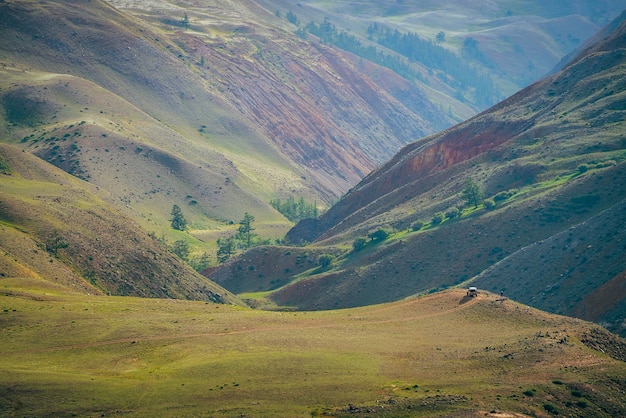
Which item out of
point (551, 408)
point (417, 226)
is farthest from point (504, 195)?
point (551, 408)

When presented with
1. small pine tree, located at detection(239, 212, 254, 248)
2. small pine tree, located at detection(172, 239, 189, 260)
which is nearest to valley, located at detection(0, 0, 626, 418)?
small pine tree, located at detection(172, 239, 189, 260)

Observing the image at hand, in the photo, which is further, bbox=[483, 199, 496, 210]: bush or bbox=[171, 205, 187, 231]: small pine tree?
bbox=[171, 205, 187, 231]: small pine tree

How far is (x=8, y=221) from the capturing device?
104375mm

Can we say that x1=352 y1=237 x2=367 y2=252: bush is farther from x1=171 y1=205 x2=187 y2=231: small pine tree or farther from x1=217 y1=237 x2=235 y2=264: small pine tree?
x1=171 y1=205 x2=187 y2=231: small pine tree

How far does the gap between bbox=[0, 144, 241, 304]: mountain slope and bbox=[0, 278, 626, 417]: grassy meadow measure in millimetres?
13184

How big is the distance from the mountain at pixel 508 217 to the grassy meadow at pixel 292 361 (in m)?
22.2

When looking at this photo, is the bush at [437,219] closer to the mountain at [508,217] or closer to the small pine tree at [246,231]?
the mountain at [508,217]

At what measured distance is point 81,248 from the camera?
108m

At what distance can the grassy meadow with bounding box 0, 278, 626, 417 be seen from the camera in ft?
201

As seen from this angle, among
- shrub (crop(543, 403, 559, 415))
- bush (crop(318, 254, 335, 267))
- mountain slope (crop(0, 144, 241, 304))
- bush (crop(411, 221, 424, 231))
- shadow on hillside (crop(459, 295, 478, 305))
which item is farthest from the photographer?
bush (crop(318, 254, 335, 267))

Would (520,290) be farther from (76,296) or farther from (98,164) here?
(98,164)

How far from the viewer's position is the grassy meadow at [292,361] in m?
61.3

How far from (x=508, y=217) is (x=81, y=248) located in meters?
60.5

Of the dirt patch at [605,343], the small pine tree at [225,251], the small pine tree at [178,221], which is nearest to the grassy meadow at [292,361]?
the dirt patch at [605,343]
